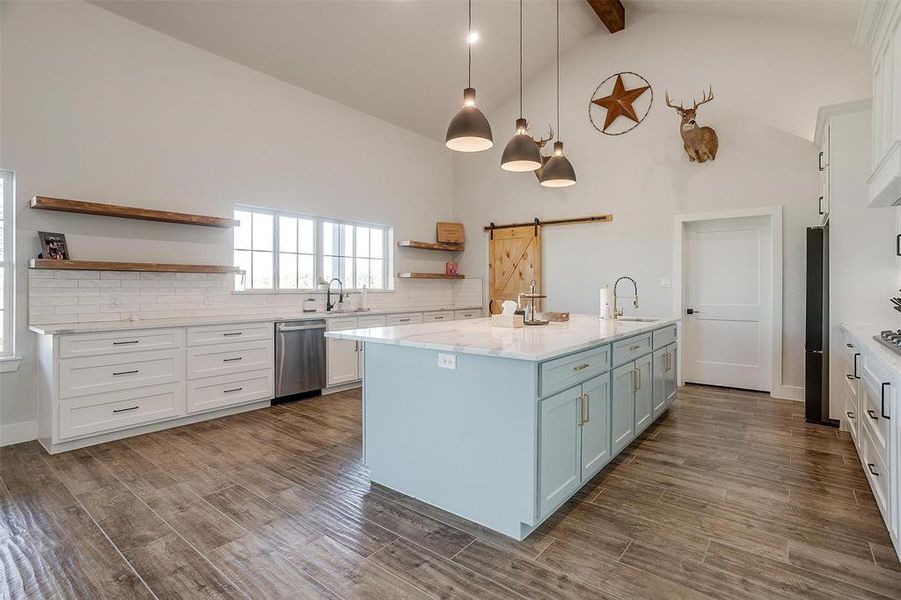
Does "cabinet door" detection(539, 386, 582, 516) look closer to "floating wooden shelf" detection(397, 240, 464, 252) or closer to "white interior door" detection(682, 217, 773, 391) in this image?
"white interior door" detection(682, 217, 773, 391)

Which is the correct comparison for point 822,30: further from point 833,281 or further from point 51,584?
point 51,584

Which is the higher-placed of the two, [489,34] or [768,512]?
[489,34]

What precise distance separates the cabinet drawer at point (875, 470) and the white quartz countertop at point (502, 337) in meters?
1.33

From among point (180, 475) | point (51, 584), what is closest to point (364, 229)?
point (180, 475)

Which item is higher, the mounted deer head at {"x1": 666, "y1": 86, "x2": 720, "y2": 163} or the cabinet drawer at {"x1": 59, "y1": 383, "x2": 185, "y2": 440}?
the mounted deer head at {"x1": 666, "y1": 86, "x2": 720, "y2": 163}

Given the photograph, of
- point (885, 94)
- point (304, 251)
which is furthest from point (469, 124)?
point (304, 251)

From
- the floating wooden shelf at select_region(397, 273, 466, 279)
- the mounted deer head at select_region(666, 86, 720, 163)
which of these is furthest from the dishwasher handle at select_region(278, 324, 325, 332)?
the mounted deer head at select_region(666, 86, 720, 163)

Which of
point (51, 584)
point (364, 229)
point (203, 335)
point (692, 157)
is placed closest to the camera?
point (51, 584)

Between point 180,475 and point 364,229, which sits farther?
point 364,229

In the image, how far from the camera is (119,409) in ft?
11.7

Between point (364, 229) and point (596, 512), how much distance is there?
15.8 feet

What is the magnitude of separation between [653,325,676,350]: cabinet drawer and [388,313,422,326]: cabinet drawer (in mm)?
3110

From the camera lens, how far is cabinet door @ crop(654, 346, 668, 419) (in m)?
3.71

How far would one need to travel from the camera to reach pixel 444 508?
8.01ft
